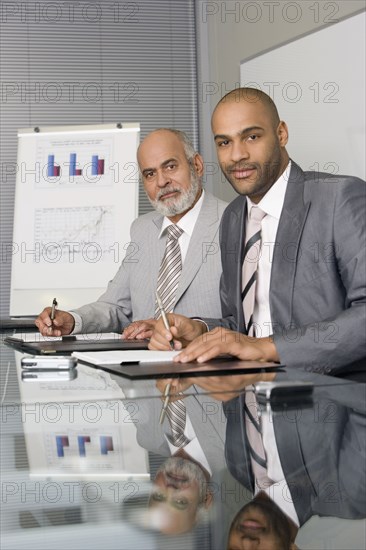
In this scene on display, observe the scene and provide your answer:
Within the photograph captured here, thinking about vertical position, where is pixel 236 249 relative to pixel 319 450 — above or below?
above

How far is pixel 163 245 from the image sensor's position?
3.49 meters

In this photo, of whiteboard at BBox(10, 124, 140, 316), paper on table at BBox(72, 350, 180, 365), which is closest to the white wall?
whiteboard at BBox(10, 124, 140, 316)

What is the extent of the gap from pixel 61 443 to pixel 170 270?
226 cm

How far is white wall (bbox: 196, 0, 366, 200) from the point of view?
16.1 ft

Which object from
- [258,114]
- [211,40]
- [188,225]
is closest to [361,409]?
[258,114]

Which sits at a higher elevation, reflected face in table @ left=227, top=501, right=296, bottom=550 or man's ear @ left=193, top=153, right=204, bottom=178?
man's ear @ left=193, top=153, right=204, bottom=178

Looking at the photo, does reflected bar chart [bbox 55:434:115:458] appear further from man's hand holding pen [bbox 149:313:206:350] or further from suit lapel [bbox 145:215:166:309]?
suit lapel [bbox 145:215:166:309]

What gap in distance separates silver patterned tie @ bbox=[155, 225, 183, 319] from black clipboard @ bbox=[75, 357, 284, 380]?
137cm

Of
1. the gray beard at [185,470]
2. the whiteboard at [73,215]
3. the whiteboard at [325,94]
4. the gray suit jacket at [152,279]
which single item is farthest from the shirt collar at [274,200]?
the whiteboard at [73,215]

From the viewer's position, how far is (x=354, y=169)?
432cm

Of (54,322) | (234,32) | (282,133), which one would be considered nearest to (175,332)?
(282,133)

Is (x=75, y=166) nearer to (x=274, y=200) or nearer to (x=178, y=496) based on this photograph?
(x=274, y=200)

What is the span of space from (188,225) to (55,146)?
236cm

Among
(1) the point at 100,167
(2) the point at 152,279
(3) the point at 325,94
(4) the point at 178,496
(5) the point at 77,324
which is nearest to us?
(4) the point at 178,496
